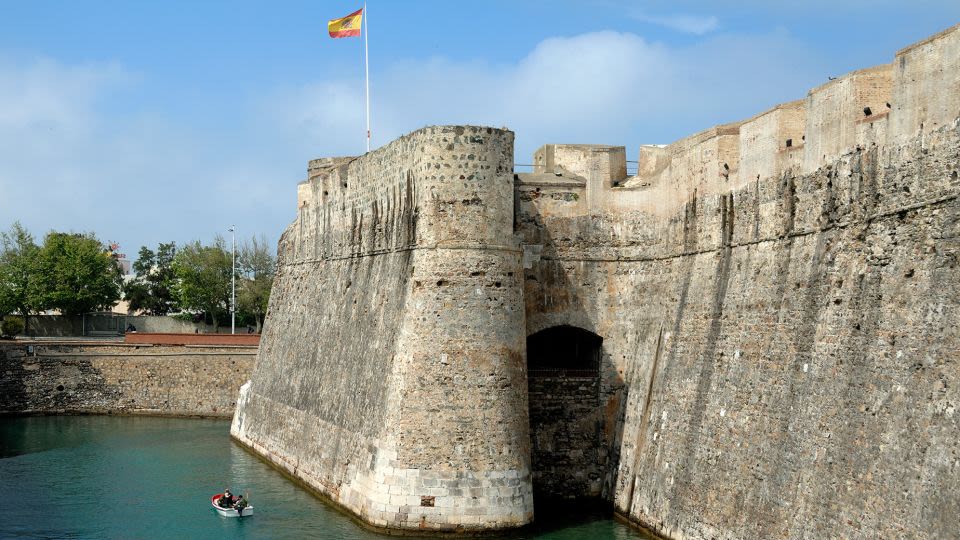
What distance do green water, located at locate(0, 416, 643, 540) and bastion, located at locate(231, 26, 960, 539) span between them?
2.60ft

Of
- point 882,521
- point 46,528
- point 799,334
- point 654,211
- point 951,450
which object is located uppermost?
point 654,211

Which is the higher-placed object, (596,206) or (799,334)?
(596,206)

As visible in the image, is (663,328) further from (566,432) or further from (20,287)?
(20,287)

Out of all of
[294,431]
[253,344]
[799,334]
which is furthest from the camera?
[253,344]

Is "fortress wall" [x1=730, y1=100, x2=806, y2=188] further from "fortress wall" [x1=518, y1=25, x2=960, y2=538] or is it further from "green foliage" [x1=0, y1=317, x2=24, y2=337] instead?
"green foliage" [x1=0, y1=317, x2=24, y2=337]

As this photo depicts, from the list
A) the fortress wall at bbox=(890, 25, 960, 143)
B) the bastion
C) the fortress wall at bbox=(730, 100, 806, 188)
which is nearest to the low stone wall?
the bastion

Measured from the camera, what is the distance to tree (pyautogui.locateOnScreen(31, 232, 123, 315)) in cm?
6028

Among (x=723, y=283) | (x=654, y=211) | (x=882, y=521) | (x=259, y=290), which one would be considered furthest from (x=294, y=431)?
(x=259, y=290)

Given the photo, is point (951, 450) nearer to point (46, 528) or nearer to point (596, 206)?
point (596, 206)

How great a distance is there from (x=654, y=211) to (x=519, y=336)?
4.59 metres

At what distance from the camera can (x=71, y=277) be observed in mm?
60844

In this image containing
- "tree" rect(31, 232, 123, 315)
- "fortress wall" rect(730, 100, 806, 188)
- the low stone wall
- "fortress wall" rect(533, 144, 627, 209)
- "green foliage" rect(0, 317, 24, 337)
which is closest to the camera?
"fortress wall" rect(730, 100, 806, 188)

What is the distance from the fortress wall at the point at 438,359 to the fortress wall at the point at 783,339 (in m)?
2.63

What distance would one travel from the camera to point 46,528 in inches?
854
